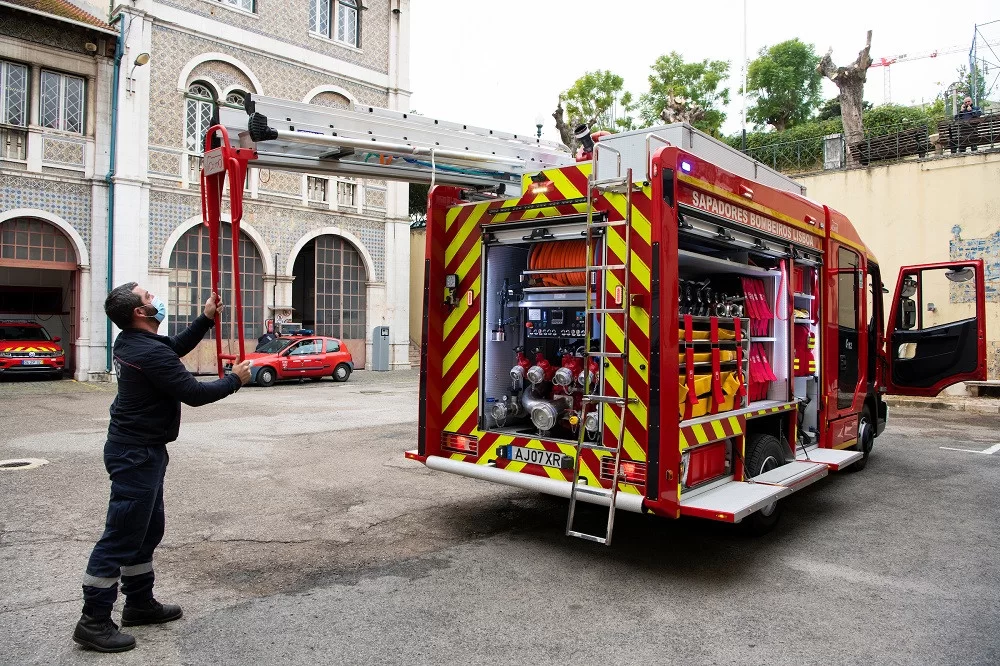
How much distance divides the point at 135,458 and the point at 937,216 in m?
18.0

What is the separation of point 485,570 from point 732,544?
1928mm

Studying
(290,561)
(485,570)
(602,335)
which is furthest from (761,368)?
(290,561)

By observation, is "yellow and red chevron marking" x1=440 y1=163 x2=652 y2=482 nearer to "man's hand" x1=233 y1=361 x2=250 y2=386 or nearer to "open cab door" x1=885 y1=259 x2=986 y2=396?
"man's hand" x1=233 y1=361 x2=250 y2=386

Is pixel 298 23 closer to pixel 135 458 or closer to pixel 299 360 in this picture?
pixel 299 360

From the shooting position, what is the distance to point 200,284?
66.4 feet

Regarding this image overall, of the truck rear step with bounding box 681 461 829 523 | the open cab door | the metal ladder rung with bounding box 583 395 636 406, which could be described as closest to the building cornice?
the open cab door

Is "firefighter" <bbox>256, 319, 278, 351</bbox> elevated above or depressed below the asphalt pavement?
above

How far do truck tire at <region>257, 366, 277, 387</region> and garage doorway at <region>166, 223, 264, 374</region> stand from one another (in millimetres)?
1467

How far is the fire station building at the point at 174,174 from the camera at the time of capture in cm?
1786

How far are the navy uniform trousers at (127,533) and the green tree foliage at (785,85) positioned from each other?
46.6 metres

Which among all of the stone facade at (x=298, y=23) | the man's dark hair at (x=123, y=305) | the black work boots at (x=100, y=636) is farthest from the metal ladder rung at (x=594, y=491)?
the stone facade at (x=298, y=23)

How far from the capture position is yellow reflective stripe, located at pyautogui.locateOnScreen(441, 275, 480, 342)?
19.0 feet

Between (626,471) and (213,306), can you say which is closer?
(213,306)

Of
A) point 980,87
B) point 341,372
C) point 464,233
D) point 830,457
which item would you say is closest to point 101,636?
point 464,233
